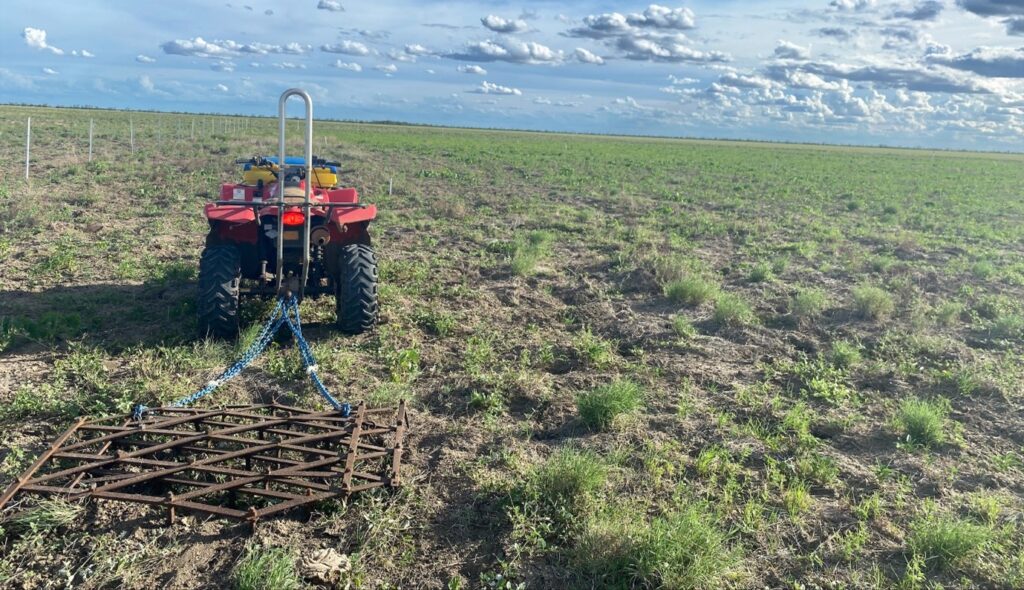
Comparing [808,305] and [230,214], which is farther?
[808,305]

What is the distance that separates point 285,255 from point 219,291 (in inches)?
26.6

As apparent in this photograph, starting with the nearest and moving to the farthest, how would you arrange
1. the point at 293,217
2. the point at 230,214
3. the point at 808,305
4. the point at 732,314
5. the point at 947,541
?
the point at 947,541 < the point at 293,217 < the point at 230,214 < the point at 732,314 < the point at 808,305

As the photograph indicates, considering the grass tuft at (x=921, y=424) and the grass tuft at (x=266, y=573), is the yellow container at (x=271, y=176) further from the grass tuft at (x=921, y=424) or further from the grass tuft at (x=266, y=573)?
the grass tuft at (x=921, y=424)

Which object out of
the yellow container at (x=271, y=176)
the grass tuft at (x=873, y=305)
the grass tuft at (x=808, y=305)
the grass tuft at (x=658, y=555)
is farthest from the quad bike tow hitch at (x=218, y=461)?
the grass tuft at (x=873, y=305)

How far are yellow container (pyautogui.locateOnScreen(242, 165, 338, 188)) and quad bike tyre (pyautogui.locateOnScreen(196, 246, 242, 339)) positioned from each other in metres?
1.51

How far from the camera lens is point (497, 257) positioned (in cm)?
1080

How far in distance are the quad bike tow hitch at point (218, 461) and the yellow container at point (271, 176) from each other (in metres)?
3.32

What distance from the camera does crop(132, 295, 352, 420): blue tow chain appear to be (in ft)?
15.4

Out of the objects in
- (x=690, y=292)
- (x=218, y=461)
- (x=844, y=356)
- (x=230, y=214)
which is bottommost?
(x=218, y=461)

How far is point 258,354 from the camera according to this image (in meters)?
5.87

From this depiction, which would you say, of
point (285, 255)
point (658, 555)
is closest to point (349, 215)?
point (285, 255)

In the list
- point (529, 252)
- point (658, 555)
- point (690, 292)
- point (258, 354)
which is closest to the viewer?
point (658, 555)

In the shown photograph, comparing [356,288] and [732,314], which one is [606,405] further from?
[732,314]

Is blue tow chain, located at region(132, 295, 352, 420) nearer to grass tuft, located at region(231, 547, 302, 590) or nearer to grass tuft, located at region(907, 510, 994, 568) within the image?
grass tuft, located at region(231, 547, 302, 590)
